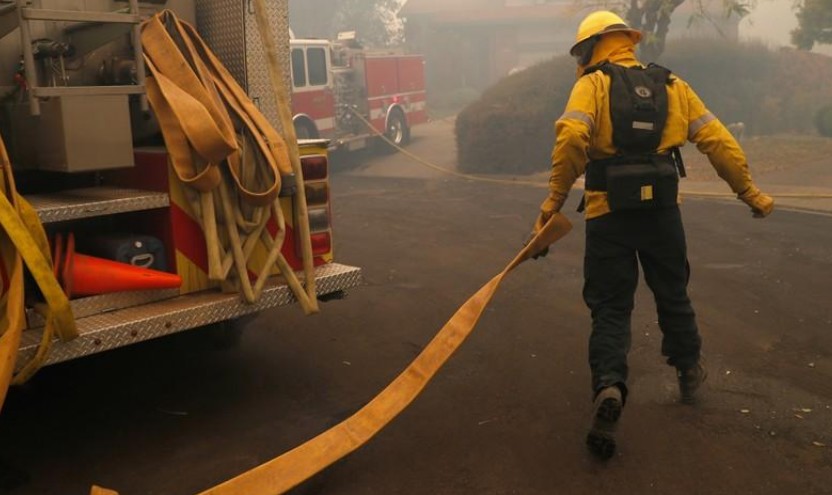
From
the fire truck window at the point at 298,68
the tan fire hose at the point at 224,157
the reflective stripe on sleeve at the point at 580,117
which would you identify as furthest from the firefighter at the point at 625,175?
the fire truck window at the point at 298,68

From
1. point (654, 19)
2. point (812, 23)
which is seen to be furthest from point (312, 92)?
point (812, 23)

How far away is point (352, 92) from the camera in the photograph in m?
20.4

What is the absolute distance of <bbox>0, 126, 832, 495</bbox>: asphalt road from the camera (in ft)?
12.2

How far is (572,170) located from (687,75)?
18.6 meters

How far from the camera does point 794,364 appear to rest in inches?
198

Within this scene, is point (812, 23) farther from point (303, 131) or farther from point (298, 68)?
point (303, 131)

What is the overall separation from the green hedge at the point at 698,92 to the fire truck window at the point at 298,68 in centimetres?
329

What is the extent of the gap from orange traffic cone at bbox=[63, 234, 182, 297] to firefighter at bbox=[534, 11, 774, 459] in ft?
6.24

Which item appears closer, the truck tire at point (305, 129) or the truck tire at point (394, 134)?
the truck tire at point (305, 129)

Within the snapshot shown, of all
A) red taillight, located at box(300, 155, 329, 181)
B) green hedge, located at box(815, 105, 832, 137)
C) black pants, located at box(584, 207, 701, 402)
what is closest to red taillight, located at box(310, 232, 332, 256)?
red taillight, located at box(300, 155, 329, 181)

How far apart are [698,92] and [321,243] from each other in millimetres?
18594

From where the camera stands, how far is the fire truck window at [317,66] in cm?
1775

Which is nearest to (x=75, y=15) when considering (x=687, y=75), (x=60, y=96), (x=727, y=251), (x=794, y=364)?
(x=60, y=96)

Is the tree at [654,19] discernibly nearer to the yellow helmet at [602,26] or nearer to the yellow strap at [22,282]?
the yellow helmet at [602,26]
